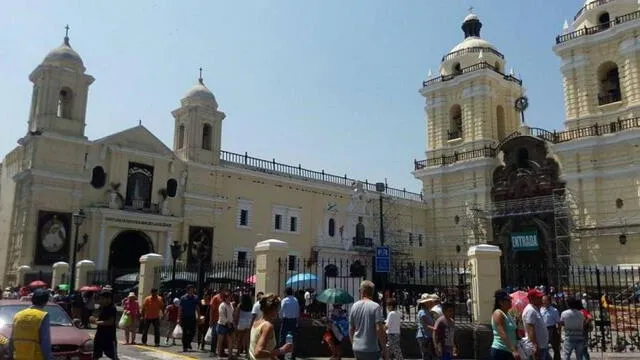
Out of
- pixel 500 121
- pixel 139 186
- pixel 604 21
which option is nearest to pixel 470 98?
pixel 500 121

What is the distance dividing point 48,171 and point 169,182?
6.39 m

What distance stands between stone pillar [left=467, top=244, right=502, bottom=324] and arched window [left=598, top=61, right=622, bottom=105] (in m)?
23.7

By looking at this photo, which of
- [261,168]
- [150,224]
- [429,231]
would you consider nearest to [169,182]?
[150,224]

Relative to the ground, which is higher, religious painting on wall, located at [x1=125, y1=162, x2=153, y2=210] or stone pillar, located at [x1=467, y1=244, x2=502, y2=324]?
religious painting on wall, located at [x1=125, y1=162, x2=153, y2=210]

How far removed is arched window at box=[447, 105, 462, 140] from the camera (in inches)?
1584

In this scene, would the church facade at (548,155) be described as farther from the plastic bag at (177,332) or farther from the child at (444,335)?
the child at (444,335)

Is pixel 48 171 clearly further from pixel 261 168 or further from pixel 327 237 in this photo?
pixel 327 237

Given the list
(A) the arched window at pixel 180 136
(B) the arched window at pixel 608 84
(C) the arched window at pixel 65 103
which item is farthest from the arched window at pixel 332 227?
(B) the arched window at pixel 608 84

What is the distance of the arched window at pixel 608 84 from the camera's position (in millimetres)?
31766

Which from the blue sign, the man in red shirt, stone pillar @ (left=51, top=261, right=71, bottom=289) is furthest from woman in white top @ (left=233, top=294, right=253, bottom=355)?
stone pillar @ (left=51, top=261, right=71, bottom=289)

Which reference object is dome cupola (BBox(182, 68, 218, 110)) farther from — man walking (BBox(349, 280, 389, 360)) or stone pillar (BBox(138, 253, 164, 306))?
man walking (BBox(349, 280, 389, 360))

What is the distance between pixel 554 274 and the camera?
3108 cm

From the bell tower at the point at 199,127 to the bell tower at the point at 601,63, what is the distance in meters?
21.3

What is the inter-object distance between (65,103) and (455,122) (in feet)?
87.2
